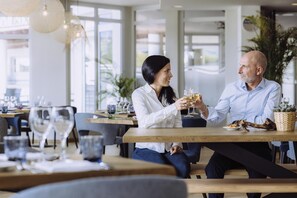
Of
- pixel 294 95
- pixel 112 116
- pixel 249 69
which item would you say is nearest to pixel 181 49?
→ pixel 294 95

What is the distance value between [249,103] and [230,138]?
102cm

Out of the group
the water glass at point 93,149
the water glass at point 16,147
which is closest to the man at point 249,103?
the water glass at point 93,149

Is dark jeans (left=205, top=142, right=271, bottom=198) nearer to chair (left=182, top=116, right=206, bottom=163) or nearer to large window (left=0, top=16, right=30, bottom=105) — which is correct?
chair (left=182, top=116, right=206, bottom=163)

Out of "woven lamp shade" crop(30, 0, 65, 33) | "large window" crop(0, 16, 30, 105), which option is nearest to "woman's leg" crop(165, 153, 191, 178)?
"woven lamp shade" crop(30, 0, 65, 33)

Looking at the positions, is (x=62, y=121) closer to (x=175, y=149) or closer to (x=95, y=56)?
(x=175, y=149)

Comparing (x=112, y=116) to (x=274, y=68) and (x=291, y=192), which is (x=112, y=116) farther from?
(x=274, y=68)

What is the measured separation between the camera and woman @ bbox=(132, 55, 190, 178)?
12.8ft

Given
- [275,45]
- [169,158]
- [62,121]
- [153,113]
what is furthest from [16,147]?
[275,45]

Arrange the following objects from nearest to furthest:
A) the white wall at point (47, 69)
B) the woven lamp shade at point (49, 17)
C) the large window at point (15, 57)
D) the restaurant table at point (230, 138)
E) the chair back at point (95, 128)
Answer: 1. the restaurant table at point (230, 138)
2. the chair back at point (95, 128)
3. the woven lamp shade at point (49, 17)
4. the white wall at point (47, 69)
5. the large window at point (15, 57)

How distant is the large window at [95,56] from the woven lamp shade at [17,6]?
5.59 meters

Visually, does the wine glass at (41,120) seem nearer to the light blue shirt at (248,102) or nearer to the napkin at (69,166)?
the napkin at (69,166)

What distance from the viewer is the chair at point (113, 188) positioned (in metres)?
1.45

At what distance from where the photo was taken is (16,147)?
218 centimetres

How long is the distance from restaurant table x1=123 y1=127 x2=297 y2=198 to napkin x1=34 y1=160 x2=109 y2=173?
1.14 m
